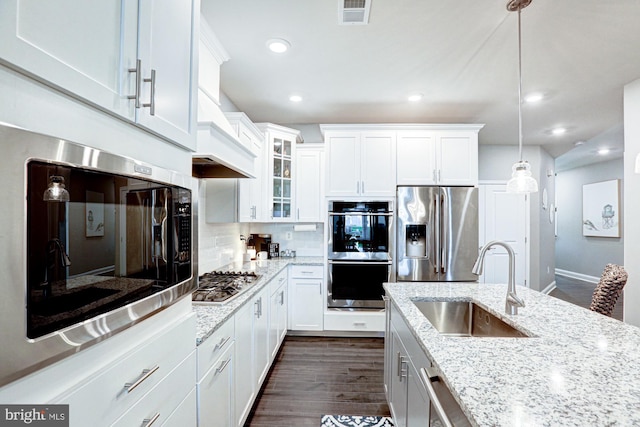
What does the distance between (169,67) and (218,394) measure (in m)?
1.45

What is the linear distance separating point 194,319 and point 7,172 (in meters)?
0.84

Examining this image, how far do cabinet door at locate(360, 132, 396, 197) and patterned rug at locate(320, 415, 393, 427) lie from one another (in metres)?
2.21

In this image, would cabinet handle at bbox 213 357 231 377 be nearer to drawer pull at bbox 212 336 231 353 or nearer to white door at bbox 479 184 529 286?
drawer pull at bbox 212 336 231 353

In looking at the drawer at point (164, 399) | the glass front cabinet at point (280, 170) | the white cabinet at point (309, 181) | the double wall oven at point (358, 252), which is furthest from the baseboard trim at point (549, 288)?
the drawer at point (164, 399)

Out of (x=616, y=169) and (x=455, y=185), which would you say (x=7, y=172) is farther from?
(x=616, y=169)

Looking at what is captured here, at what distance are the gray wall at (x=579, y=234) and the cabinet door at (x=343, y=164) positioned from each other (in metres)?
6.38

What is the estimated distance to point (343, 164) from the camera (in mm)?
3609

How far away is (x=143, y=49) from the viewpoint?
2.74ft

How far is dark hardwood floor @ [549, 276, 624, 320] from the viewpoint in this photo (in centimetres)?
515

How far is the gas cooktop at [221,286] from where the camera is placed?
1817 mm

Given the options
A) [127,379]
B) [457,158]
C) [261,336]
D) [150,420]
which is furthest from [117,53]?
[457,158]

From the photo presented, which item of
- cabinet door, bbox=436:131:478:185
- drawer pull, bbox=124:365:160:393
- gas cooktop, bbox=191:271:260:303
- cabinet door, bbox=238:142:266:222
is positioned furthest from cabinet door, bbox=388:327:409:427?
cabinet door, bbox=436:131:478:185

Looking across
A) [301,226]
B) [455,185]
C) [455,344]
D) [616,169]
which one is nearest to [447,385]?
[455,344]

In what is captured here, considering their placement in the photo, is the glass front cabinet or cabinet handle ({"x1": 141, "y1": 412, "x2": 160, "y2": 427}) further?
the glass front cabinet
